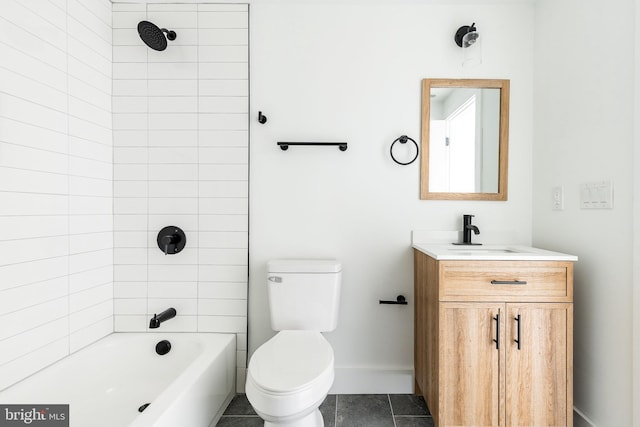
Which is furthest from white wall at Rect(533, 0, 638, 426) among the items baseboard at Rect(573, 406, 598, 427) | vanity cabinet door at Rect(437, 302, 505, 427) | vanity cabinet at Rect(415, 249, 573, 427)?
vanity cabinet door at Rect(437, 302, 505, 427)

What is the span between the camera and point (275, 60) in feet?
5.93

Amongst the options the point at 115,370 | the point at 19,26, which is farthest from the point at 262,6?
the point at 115,370

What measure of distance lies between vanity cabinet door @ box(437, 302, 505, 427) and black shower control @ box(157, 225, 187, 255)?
4.72ft

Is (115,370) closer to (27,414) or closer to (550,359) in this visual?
(27,414)

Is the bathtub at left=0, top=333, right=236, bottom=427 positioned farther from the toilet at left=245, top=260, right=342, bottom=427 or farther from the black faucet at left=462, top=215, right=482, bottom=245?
the black faucet at left=462, top=215, right=482, bottom=245

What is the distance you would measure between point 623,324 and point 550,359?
1.00 ft

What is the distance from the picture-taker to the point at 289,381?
114 cm

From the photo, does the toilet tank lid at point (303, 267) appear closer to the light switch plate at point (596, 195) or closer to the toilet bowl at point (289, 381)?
the toilet bowl at point (289, 381)

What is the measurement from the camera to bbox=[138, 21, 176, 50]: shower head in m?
1.57

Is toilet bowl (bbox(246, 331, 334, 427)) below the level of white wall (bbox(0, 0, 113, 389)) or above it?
below

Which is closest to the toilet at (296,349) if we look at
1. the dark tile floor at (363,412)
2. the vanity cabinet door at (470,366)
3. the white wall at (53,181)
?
the dark tile floor at (363,412)

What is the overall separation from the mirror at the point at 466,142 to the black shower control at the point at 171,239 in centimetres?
143

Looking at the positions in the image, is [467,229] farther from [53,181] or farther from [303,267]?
[53,181]

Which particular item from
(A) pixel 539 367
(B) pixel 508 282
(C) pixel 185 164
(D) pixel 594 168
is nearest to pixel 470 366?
(A) pixel 539 367
